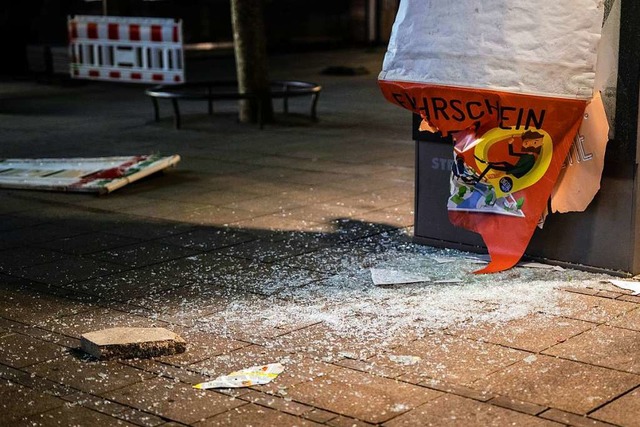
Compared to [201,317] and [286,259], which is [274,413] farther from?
[286,259]

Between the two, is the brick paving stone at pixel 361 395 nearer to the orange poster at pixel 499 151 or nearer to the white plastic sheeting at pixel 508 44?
the orange poster at pixel 499 151

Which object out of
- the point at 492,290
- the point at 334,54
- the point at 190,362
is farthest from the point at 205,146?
the point at 334,54

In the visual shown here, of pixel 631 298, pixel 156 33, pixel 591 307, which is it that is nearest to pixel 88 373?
Answer: pixel 591 307

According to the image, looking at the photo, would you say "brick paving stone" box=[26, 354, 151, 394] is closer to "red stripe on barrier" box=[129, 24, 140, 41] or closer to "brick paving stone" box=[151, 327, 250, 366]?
"brick paving stone" box=[151, 327, 250, 366]

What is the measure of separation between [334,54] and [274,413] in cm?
2334

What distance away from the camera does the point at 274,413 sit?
4.43 metres

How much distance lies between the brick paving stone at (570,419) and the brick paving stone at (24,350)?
2.41 metres

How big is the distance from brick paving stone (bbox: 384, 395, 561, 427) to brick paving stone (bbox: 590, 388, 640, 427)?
0.23m

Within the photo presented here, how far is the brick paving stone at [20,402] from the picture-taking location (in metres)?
4.48

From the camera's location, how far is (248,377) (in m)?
4.85

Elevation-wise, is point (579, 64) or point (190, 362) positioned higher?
point (579, 64)

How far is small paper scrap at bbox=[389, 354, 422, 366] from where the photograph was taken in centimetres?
500

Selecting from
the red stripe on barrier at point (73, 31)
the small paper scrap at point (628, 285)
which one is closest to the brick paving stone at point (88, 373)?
the small paper scrap at point (628, 285)

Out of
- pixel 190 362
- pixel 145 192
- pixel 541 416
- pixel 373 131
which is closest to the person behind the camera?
pixel 541 416
